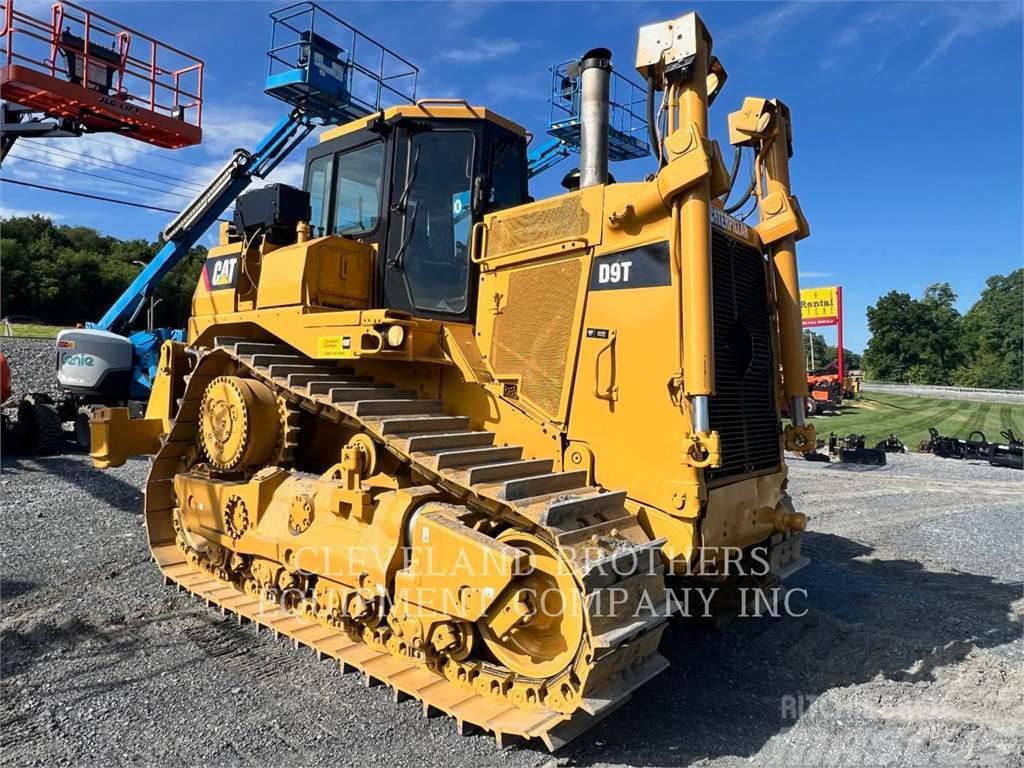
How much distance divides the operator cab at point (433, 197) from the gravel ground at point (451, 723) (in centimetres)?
264

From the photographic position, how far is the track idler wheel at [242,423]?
16.0 feet

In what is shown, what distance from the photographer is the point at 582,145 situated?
465 cm

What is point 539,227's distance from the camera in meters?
4.45

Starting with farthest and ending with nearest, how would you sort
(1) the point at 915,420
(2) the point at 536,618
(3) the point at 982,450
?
(1) the point at 915,420 → (3) the point at 982,450 → (2) the point at 536,618

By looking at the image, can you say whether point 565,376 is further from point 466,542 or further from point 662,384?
point 466,542

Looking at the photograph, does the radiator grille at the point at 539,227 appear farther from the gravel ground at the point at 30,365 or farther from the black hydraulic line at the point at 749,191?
the gravel ground at the point at 30,365

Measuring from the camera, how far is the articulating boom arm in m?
12.6

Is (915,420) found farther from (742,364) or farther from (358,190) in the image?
(358,190)

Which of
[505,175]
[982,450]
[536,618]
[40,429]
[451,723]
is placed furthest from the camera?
[982,450]

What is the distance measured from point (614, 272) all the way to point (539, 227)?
674mm

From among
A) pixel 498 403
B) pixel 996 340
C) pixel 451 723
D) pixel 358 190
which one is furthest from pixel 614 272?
pixel 996 340

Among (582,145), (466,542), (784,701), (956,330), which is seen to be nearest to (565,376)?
(466,542)

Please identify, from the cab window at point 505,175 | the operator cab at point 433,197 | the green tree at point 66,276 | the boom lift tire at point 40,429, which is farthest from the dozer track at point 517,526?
the green tree at point 66,276

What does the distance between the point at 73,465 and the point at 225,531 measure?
6.95 metres
